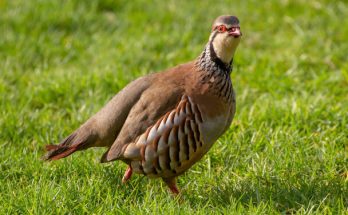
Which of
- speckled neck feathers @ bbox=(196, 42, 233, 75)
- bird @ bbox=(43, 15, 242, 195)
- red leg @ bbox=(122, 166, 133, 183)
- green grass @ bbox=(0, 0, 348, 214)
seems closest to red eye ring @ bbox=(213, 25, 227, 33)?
bird @ bbox=(43, 15, 242, 195)

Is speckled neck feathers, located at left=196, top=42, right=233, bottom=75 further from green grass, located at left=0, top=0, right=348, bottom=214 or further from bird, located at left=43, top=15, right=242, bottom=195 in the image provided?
green grass, located at left=0, top=0, right=348, bottom=214

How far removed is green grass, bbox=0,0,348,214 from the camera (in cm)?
423

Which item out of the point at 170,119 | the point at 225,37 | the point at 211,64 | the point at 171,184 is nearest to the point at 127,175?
the point at 171,184

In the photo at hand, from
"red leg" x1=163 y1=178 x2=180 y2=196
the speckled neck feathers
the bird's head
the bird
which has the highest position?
the bird's head

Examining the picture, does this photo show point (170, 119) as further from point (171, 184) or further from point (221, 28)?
point (221, 28)

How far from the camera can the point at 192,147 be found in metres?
4.28

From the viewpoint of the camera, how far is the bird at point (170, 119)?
429 cm

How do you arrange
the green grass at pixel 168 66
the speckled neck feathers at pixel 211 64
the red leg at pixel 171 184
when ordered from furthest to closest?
the speckled neck feathers at pixel 211 64 → the red leg at pixel 171 184 → the green grass at pixel 168 66

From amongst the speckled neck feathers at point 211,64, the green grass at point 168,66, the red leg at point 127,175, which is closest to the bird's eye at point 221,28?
the speckled neck feathers at point 211,64

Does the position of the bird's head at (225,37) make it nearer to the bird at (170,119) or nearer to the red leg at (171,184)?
the bird at (170,119)

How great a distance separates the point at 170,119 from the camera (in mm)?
4285

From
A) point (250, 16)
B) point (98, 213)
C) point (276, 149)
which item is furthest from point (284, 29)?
point (98, 213)

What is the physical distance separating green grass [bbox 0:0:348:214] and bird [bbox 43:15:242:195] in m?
Result: 0.19

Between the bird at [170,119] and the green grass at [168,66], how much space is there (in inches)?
7.6
